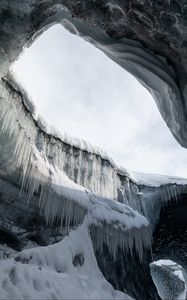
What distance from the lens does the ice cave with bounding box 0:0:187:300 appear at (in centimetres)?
533

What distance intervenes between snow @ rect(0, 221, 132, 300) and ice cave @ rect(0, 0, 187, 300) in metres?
0.03

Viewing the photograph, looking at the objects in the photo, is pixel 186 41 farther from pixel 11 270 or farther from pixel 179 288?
pixel 179 288

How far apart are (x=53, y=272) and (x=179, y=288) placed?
1926 cm

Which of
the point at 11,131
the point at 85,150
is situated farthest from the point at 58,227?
the point at 85,150

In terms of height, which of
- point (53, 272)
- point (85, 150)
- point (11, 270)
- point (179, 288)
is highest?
point (11, 270)

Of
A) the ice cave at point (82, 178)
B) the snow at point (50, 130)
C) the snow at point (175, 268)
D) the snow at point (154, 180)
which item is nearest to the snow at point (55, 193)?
the ice cave at point (82, 178)

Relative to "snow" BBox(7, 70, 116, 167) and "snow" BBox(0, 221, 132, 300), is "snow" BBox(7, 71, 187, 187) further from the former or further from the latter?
"snow" BBox(0, 221, 132, 300)

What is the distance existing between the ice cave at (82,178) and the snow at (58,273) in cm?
3

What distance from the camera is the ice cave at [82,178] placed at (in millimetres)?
5328

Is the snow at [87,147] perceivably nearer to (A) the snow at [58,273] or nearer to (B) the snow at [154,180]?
(B) the snow at [154,180]

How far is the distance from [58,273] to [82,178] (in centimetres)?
431

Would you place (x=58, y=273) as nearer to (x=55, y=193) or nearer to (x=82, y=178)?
(x=55, y=193)

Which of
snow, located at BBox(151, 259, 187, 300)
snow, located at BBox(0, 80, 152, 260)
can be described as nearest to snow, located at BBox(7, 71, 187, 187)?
snow, located at BBox(0, 80, 152, 260)

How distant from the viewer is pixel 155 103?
6.82 metres
